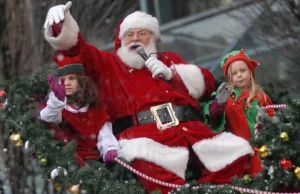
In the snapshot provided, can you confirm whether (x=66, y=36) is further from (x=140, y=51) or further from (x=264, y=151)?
(x=264, y=151)

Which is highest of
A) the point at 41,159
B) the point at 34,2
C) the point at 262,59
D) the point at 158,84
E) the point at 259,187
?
the point at 34,2

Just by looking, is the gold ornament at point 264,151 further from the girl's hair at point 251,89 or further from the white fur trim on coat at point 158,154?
the girl's hair at point 251,89

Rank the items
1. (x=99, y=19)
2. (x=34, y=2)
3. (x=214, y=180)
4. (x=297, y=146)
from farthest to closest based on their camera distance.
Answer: (x=99, y=19)
(x=34, y=2)
(x=214, y=180)
(x=297, y=146)

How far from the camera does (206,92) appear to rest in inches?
298

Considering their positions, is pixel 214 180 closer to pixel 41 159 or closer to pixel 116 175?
pixel 116 175

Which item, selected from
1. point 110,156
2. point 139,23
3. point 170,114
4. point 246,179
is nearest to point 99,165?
point 110,156

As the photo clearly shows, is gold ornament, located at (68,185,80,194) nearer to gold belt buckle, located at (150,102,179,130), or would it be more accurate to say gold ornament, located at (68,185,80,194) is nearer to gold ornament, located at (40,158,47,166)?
gold ornament, located at (40,158,47,166)

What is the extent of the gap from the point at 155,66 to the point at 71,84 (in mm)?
659

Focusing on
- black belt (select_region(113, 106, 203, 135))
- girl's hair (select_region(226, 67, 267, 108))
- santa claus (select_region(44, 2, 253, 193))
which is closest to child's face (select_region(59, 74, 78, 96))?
santa claus (select_region(44, 2, 253, 193))

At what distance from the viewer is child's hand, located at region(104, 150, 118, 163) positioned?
6775 millimetres

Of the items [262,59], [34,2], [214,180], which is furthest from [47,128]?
[34,2]

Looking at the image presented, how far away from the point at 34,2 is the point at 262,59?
3.43 meters

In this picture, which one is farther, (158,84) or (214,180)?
(158,84)

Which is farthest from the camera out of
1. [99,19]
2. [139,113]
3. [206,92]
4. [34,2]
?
[99,19]
